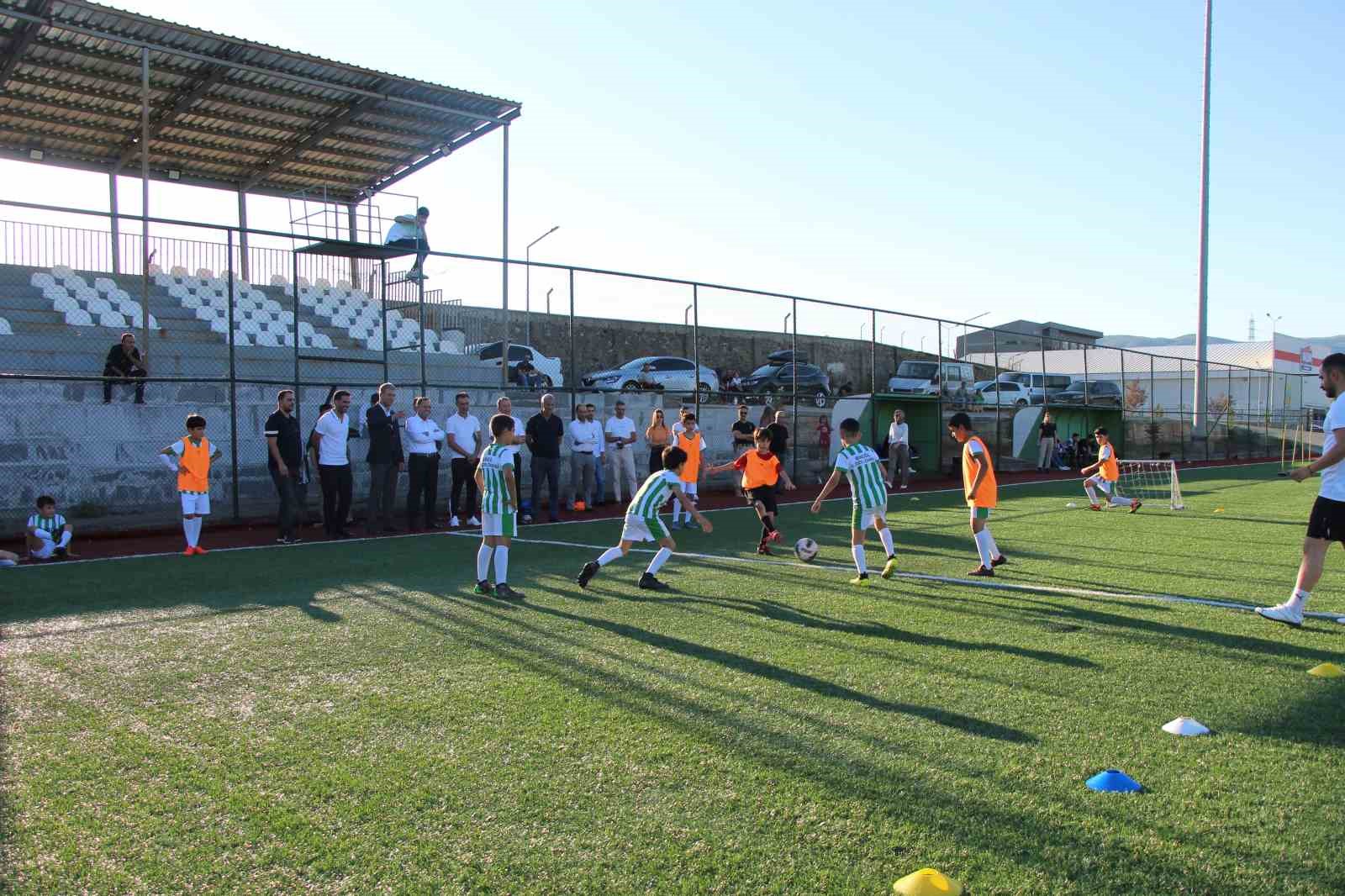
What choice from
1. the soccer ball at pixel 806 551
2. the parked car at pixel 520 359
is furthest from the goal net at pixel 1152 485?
the parked car at pixel 520 359

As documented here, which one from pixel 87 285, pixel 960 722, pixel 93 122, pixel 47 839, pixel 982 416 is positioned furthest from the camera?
pixel 982 416

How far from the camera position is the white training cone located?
4570 mm

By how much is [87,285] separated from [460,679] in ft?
47.7

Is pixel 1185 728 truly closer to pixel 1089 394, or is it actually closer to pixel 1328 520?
pixel 1328 520

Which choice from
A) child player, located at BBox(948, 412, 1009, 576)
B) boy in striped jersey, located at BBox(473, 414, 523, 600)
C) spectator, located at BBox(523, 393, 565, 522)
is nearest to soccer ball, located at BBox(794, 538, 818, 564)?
child player, located at BBox(948, 412, 1009, 576)

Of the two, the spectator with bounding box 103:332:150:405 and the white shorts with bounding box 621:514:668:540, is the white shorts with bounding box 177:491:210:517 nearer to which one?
the spectator with bounding box 103:332:150:405

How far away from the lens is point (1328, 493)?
660 cm

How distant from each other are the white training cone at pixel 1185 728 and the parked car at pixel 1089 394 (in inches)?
1132

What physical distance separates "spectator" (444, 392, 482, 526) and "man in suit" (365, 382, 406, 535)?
797 mm

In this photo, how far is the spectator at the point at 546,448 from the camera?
1528cm

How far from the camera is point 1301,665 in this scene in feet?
19.1

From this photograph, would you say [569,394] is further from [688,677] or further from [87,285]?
[688,677]

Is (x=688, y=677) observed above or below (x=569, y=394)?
below

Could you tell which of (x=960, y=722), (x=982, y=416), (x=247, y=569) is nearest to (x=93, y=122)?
(x=247, y=569)
